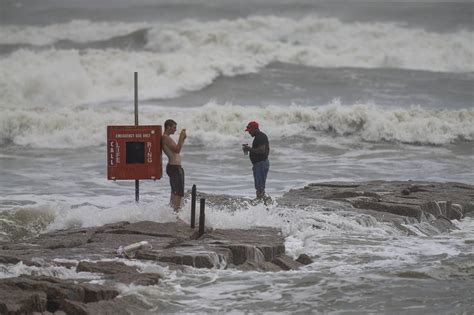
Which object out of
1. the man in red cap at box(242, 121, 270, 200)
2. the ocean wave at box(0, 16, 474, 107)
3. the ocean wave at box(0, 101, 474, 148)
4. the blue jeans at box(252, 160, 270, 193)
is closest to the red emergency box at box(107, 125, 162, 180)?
the man in red cap at box(242, 121, 270, 200)

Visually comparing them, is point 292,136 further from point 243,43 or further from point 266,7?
point 266,7

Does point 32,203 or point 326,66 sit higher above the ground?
point 326,66

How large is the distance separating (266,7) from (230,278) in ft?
116

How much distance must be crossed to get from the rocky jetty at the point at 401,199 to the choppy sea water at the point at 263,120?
0.35 m

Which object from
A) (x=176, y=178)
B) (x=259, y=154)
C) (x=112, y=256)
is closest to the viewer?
(x=112, y=256)

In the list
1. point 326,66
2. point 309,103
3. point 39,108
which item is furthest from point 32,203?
point 326,66

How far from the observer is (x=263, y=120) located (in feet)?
92.8

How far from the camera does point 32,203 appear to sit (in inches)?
574

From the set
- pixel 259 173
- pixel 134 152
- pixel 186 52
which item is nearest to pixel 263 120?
pixel 186 52

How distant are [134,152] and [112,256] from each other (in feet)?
8.55

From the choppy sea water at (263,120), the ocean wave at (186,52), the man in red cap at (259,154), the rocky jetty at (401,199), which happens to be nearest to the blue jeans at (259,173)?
the man in red cap at (259,154)

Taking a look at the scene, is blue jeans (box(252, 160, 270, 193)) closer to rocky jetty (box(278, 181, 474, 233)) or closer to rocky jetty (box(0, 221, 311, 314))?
rocky jetty (box(278, 181, 474, 233))

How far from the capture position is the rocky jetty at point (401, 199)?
1262 cm

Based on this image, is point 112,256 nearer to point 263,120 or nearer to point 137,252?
point 137,252
